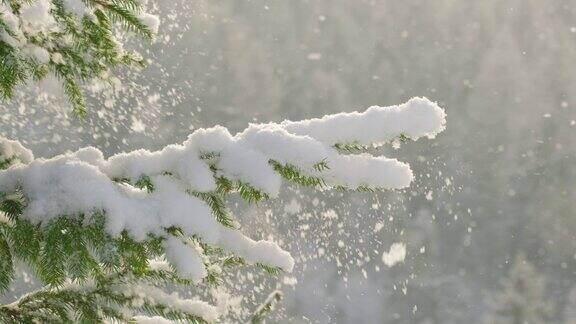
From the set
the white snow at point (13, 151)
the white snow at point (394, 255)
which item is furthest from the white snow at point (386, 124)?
the white snow at point (394, 255)

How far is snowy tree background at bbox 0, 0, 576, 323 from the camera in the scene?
2212cm

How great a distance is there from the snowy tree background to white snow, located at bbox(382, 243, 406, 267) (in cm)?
17

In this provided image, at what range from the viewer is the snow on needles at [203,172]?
5.03ft

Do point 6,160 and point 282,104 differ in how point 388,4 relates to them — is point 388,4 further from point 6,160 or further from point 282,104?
point 6,160

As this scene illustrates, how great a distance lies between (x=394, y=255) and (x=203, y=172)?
2260 cm

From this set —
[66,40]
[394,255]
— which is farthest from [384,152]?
[66,40]

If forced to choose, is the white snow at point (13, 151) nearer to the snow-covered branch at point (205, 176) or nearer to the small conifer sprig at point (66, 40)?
the small conifer sprig at point (66, 40)

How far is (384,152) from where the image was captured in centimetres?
2512

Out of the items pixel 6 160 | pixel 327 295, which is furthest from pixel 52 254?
pixel 327 295

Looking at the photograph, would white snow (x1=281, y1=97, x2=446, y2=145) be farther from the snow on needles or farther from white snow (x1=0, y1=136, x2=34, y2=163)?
white snow (x1=0, y1=136, x2=34, y2=163)

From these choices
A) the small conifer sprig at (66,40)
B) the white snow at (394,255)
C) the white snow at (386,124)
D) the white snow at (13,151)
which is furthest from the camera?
the white snow at (394,255)

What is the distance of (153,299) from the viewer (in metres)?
2.05

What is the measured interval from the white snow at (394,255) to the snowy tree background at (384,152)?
0.57 feet

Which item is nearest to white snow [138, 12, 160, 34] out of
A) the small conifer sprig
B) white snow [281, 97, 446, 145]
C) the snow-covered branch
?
the small conifer sprig
